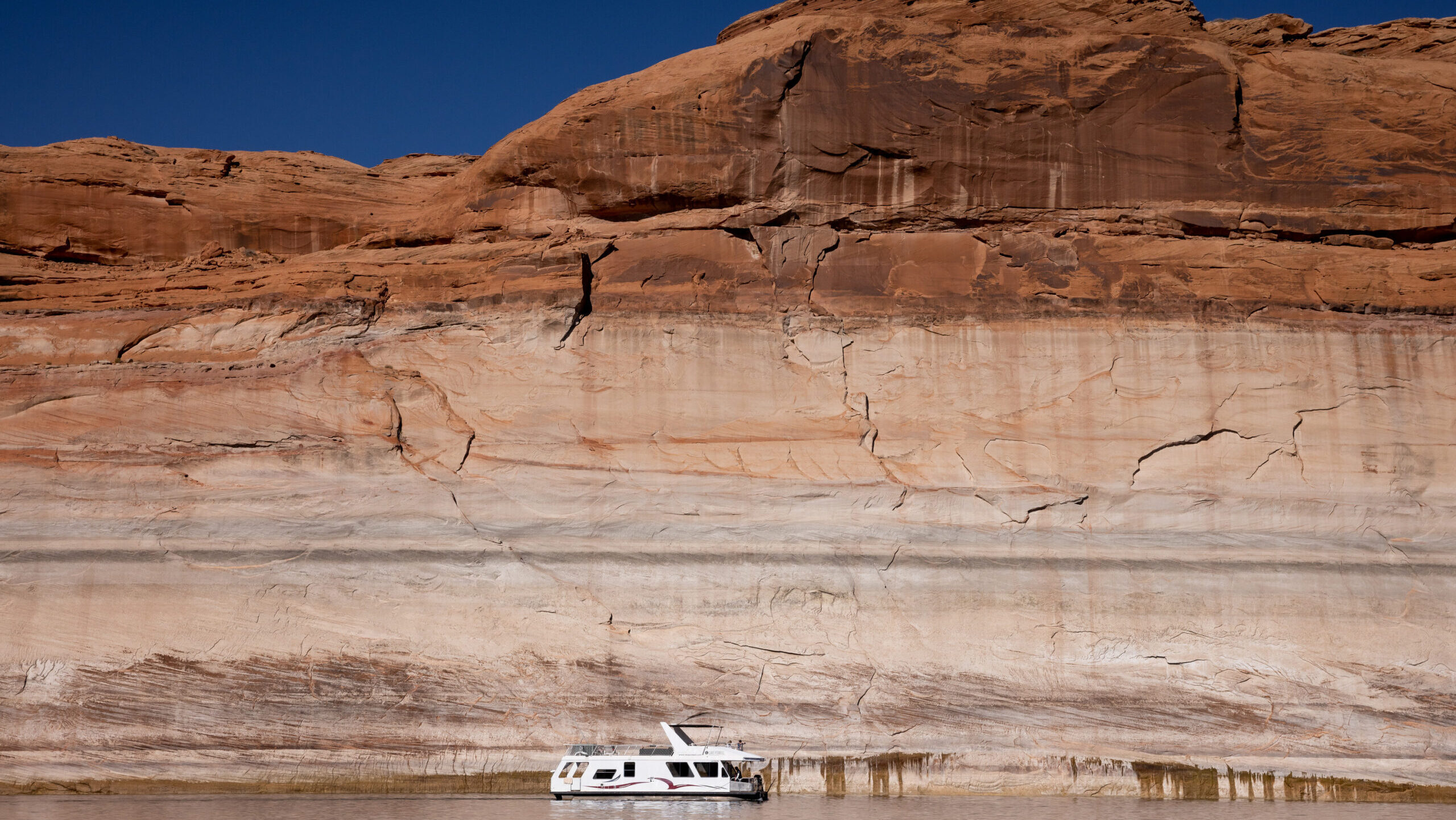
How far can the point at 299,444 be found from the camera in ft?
35.9

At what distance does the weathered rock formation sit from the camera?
1013 cm

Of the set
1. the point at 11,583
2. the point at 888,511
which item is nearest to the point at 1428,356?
the point at 888,511

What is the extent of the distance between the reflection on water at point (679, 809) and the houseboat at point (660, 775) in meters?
0.11

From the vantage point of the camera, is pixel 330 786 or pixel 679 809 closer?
pixel 679 809

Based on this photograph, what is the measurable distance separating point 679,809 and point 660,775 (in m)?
0.32

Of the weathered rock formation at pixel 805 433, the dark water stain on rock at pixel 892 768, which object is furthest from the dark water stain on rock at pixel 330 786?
the dark water stain on rock at pixel 892 768

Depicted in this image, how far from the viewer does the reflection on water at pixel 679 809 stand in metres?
8.62

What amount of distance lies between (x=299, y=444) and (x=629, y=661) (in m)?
3.67

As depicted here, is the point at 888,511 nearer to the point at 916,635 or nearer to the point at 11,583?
the point at 916,635

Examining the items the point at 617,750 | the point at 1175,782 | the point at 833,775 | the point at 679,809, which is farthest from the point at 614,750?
the point at 1175,782

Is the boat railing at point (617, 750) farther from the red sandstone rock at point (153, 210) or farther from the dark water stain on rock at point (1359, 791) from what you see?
the red sandstone rock at point (153, 210)

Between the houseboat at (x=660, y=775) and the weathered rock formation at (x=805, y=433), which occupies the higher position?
the weathered rock formation at (x=805, y=433)

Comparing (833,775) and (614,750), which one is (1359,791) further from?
(614,750)

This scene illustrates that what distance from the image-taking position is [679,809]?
31.0ft
